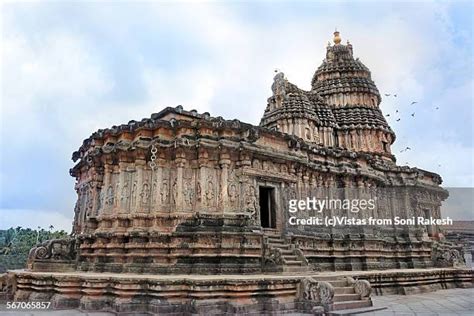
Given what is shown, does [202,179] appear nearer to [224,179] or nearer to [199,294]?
[224,179]

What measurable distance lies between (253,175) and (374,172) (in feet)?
28.5

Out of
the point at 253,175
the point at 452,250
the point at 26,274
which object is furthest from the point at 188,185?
the point at 452,250

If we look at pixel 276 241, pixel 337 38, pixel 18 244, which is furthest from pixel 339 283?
pixel 18 244

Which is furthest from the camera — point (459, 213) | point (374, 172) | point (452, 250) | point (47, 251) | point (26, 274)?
point (459, 213)

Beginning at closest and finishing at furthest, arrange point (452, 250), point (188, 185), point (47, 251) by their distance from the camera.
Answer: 1. point (188, 185)
2. point (47, 251)
3. point (452, 250)

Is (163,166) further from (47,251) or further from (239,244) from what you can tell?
(47,251)

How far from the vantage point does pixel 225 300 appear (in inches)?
392

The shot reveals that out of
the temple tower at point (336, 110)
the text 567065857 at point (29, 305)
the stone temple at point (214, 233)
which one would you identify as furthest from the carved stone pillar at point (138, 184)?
the temple tower at point (336, 110)

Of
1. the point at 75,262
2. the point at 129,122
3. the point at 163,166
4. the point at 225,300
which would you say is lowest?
the point at 225,300

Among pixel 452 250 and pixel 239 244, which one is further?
pixel 452 250

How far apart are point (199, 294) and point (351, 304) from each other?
A: 13.3ft

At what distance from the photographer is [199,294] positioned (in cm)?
988

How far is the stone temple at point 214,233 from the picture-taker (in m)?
10.2

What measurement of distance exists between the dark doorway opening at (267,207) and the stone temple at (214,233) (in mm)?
47
